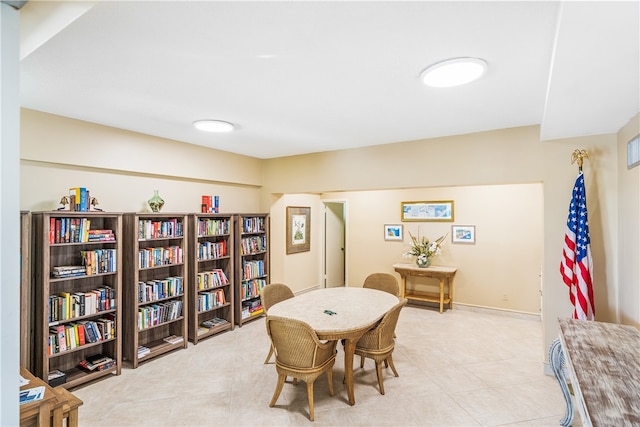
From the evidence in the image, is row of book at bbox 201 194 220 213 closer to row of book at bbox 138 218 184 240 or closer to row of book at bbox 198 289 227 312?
row of book at bbox 138 218 184 240

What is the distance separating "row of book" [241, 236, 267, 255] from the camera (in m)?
4.93

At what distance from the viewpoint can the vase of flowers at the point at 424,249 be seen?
222 inches

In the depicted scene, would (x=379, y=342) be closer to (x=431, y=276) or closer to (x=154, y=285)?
(x=154, y=285)

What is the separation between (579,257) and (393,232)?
3369mm

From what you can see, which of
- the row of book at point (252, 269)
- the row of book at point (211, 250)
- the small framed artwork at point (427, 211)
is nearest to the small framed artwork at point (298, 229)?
the row of book at point (252, 269)

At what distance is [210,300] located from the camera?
14.5ft

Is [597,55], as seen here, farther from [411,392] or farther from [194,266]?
[194,266]

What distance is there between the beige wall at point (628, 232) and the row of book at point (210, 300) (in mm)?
4289

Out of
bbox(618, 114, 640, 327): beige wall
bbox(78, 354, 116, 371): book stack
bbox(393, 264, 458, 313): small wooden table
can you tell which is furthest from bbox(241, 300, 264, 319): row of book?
bbox(618, 114, 640, 327): beige wall

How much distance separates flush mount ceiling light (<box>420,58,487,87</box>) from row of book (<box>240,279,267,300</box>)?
379 centimetres

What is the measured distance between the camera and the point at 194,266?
4156 millimetres

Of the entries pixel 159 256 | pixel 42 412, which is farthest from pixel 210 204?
pixel 42 412

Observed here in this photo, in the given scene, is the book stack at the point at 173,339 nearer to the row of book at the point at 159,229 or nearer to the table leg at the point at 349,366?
the row of book at the point at 159,229

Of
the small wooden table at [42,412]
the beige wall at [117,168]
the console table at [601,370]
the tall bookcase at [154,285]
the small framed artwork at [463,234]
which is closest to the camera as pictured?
the console table at [601,370]
